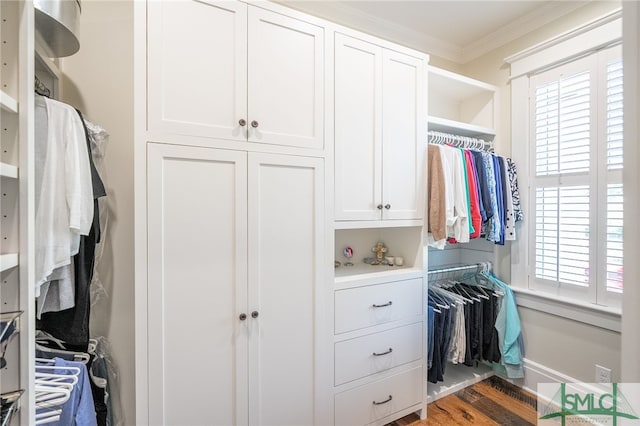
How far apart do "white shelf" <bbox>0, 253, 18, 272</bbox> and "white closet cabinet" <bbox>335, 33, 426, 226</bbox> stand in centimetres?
125

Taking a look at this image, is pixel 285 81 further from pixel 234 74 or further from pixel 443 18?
pixel 443 18

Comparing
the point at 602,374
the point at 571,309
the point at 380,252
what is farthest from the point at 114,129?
the point at 602,374

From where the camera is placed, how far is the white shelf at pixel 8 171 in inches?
26.6

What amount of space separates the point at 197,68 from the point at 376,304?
1.54 metres

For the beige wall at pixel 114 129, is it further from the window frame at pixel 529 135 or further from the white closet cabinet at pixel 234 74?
the window frame at pixel 529 135

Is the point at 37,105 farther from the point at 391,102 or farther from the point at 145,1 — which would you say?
the point at 391,102

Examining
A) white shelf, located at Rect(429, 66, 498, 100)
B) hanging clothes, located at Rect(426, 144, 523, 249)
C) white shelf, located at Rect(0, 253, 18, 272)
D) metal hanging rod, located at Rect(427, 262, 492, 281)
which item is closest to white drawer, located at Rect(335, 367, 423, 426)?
metal hanging rod, located at Rect(427, 262, 492, 281)

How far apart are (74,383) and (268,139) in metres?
1.18

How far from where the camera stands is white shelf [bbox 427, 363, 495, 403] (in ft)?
→ 7.00

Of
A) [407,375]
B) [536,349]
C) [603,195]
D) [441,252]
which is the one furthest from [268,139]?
[536,349]

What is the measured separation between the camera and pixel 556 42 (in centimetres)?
207

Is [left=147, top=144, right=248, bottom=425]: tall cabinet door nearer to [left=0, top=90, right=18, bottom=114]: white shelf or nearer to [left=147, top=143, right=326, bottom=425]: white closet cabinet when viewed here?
[left=147, top=143, right=326, bottom=425]: white closet cabinet

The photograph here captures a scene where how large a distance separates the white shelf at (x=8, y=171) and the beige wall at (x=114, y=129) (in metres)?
0.72

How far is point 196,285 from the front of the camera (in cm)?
130
